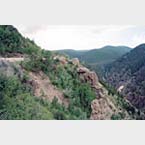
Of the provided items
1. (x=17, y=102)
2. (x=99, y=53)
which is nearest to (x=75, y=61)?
(x=99, y=53)

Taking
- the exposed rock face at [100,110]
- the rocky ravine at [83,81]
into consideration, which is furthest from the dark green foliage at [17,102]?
the exposed rock face at [100,110]

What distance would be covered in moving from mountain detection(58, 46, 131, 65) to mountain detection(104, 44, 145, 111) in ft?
0.51

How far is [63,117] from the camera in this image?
11.2 metres

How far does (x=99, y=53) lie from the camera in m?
12.3

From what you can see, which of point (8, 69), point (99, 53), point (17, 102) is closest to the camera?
point (17, 102)

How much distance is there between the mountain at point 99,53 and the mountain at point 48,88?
0.55ft

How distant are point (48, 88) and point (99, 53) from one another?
53.8 inches

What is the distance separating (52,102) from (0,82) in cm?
115

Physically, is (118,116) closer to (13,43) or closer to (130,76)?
(130,76)

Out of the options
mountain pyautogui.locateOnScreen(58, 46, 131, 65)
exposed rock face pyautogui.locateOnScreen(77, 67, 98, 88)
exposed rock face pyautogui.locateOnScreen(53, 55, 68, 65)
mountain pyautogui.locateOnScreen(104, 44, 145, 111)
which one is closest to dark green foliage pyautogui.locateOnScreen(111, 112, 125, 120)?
mountain pyautogui.locateOnScreen(104, 44, 145, 111)

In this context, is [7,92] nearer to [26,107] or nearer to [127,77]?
[26,107]

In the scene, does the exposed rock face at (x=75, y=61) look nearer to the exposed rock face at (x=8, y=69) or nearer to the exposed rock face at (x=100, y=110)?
the exposed rock face at (x=100, y=110)

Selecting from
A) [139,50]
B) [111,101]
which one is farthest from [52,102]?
[139,50]

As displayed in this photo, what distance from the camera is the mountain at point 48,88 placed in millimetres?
11336
